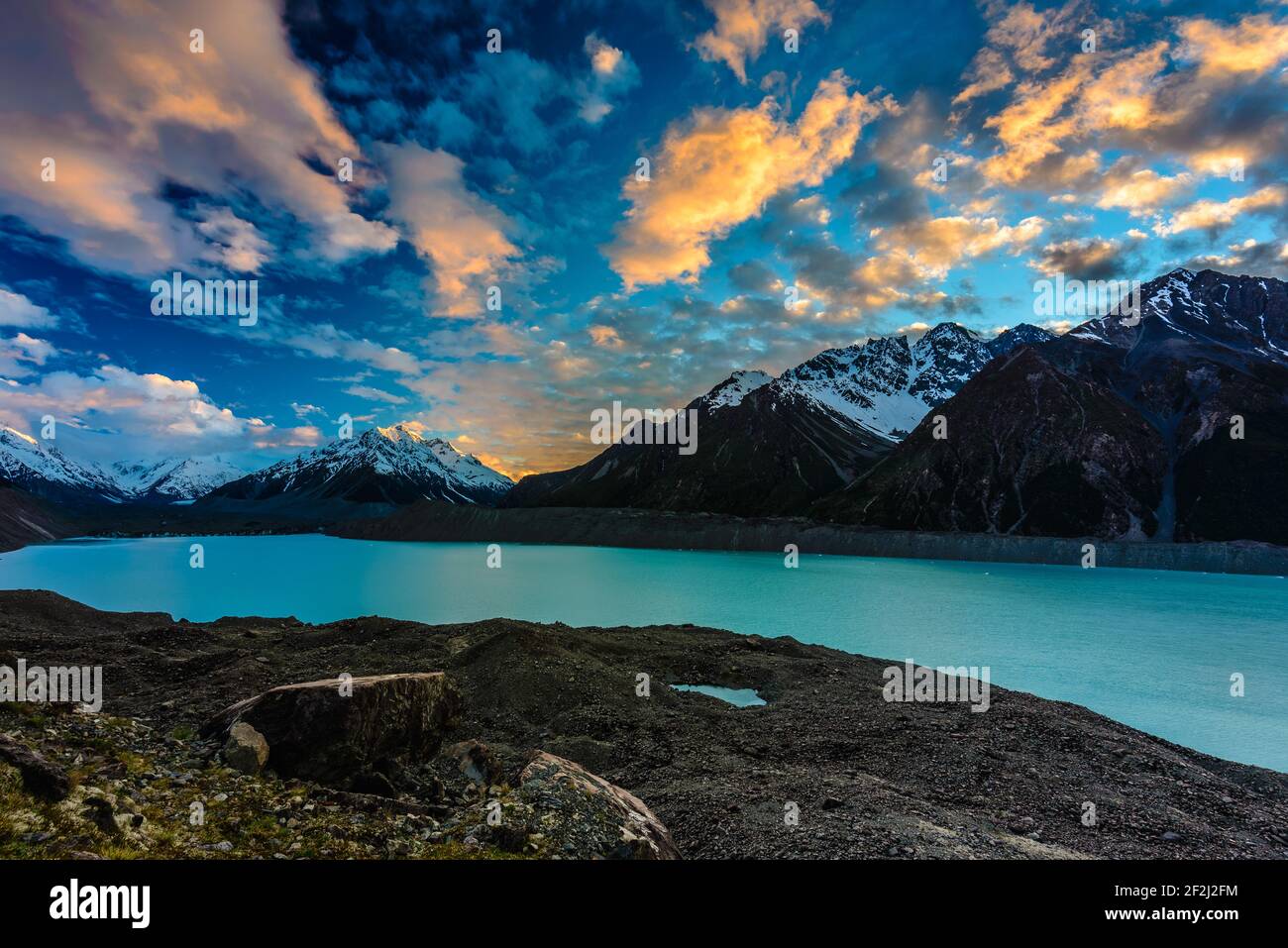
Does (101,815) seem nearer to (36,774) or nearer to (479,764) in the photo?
(36,774)

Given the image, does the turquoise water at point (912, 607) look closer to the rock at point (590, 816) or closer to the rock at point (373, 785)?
the rock at point (590, 816)

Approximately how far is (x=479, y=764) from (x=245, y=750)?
502cm

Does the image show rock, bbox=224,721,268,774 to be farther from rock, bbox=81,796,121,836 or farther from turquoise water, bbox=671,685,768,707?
turquoise water, bbox=671,685,768,707

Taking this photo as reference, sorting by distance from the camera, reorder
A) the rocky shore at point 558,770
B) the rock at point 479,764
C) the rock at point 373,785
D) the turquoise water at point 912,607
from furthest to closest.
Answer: the turquoise water at point 912,607
the rock at point 479,764
the rock at point 373,785
the rocky shore at point 558,770

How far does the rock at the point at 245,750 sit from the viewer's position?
38.9ft

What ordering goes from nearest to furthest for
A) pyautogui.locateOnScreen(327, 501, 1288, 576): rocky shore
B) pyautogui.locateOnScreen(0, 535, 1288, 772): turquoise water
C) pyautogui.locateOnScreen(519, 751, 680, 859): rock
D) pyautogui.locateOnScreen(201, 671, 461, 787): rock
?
1. pyautogui.locateOnScreen(519, 751, 680, 859): rock
2. pyautogui.locateOnScreen(201, 671, 461, 787): rock
3. pyautogui.locateOnScreen(0, 535, 1288, 772): turquoise water
4. pyautogui.locateOnScreen(327, 501, 1288, 576): rocky shore

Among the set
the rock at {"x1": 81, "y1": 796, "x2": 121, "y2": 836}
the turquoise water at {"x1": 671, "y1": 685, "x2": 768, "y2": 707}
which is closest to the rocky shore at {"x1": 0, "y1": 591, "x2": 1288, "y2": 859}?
the rock at {"x1": 81, "y1": 796, "x2": 121, "y2": 836}

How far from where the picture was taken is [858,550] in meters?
174

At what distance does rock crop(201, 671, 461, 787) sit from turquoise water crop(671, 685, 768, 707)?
49.6 ft

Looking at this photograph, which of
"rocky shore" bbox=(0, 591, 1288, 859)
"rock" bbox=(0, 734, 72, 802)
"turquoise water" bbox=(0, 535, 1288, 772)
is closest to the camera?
"rock" bbox=(0, 734, 72, 802)

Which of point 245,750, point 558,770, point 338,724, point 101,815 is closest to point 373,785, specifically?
point 338,724

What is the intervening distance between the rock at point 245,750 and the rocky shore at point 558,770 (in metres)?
0.04

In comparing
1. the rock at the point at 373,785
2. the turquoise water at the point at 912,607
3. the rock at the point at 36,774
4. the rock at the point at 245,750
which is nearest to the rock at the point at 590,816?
the rock at the point at 373,785

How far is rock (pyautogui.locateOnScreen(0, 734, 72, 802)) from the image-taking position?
27.3ft
